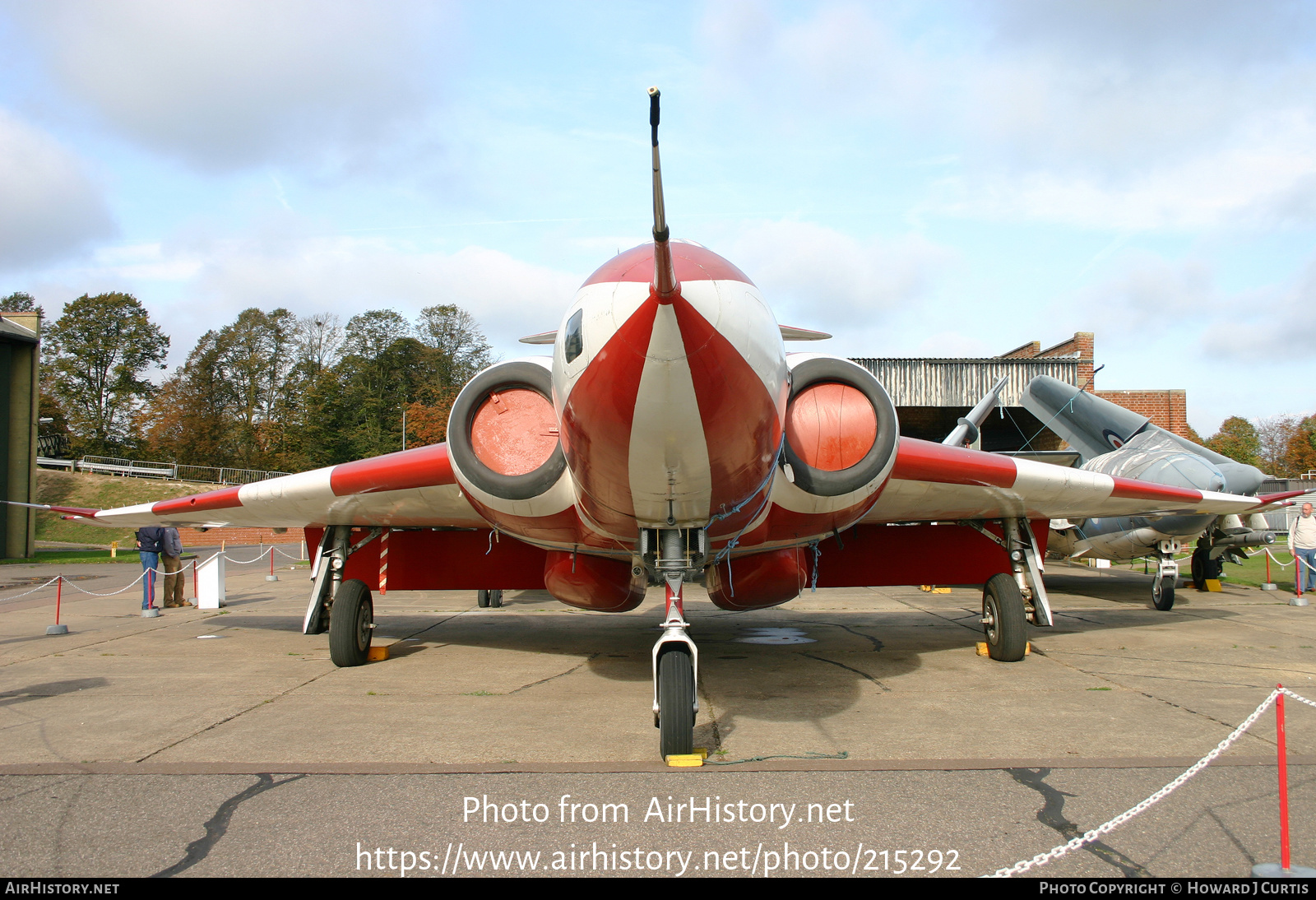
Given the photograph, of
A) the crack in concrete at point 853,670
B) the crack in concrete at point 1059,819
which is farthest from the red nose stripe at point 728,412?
the crack in concrete at point 853,670

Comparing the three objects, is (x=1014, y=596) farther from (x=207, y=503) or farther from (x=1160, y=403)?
(x=1160, y=403)

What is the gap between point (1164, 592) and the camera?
35.9ft

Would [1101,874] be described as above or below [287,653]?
above

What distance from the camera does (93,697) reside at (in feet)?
19.7

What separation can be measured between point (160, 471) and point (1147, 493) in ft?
188

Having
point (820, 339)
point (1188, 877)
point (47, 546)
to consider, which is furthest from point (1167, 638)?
point (47, 546)

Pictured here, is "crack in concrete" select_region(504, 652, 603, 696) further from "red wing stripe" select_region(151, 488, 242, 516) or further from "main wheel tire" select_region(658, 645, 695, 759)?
"red wing stripe" select_region(151, 488, 242, 516)

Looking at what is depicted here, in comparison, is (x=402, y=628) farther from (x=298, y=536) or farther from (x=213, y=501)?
(x=298, y=536)

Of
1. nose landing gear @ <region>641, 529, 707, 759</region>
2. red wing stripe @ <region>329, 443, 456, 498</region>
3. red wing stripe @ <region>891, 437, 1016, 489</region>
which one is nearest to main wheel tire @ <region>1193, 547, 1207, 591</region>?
red wing stripe @ <region>891, 437, 1016, 489</region>

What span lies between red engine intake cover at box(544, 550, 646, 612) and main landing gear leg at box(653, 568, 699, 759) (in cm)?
177

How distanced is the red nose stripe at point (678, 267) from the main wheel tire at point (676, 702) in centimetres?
207

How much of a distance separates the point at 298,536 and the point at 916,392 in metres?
30.0

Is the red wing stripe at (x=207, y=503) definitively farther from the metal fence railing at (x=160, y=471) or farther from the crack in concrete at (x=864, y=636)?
the metal fence railing at (x=160, y=471)

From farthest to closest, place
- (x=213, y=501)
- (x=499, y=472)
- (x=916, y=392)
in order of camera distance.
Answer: (x=916, y=392)
(x=213, y=501)
(x=499, y=472)
